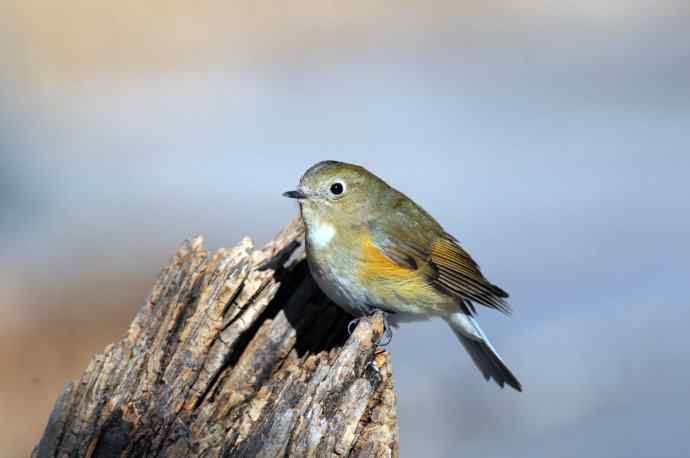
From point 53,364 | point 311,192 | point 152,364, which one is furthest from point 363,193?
point 53,364

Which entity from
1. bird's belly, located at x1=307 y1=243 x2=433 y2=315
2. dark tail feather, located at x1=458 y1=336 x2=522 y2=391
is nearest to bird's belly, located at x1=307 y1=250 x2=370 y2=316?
bird's belly, located at x1=307 y1=243 x2=433 y2=315

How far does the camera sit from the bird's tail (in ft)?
15.9

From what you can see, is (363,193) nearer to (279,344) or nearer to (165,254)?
(279,344)

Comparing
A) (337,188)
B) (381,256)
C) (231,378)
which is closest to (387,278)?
(381,256)

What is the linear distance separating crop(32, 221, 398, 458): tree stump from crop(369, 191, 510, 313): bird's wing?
1.58 ft

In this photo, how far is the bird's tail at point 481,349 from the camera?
4844 millimetres

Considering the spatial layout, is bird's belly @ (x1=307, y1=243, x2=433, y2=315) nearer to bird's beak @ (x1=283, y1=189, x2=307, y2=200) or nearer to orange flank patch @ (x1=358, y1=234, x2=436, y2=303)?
orange flank patch @ (x1=358, y1=234, x2=436, y2=303)

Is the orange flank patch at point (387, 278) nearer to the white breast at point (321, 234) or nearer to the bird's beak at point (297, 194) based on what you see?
the white breast at point (321, 234)

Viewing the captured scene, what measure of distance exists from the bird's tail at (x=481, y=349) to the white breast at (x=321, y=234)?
823mm

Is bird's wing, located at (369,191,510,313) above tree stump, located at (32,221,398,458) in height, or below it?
above

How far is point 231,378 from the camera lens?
152 inches

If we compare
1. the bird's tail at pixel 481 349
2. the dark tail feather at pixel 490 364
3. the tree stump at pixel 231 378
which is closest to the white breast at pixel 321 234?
the tree stump at pixel 231 378

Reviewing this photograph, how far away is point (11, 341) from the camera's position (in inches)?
254

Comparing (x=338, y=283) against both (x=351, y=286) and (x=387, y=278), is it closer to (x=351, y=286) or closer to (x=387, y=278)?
(x=351, y=286)
